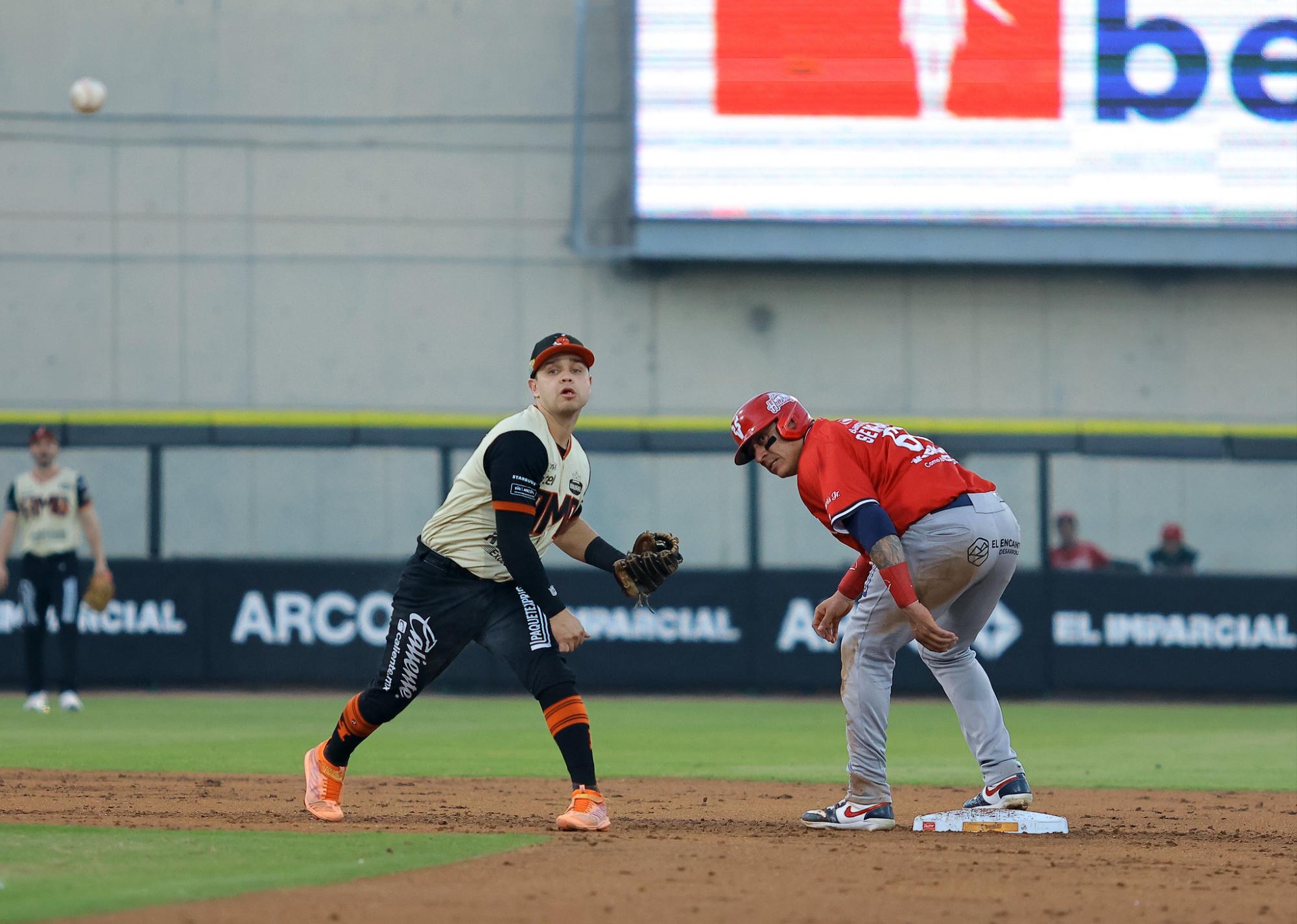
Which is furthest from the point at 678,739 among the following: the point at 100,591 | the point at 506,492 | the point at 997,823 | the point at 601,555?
the point at 506,492

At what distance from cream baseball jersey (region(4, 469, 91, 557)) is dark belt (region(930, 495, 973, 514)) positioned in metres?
8.04

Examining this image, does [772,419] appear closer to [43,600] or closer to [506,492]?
[506,492]

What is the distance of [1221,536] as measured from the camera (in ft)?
52.5

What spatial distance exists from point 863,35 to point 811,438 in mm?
13570

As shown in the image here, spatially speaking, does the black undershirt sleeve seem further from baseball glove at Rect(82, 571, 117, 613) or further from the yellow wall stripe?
the yellow wall stripe

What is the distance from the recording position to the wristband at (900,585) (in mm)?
5801

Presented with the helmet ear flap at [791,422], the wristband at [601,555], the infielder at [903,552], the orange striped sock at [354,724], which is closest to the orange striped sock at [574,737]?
the wristband at [601,555]

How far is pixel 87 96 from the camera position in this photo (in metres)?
18.0

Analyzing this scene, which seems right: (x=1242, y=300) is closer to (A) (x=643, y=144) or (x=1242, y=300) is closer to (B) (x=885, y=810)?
(A) (x=643, y=144)

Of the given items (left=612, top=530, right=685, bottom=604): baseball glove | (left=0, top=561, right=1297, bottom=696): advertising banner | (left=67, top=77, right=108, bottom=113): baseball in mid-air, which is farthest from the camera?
(left=67, top=77, right=108, bottom=113): baseball in mid-air

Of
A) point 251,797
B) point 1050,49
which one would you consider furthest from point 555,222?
point 251,797

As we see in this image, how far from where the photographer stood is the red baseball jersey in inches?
237

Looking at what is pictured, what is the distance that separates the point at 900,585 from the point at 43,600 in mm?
8489

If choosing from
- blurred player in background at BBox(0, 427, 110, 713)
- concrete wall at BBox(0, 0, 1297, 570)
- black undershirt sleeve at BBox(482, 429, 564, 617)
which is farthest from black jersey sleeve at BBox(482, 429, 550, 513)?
concrete wall at BBox(0, 0, 1297, 570)
